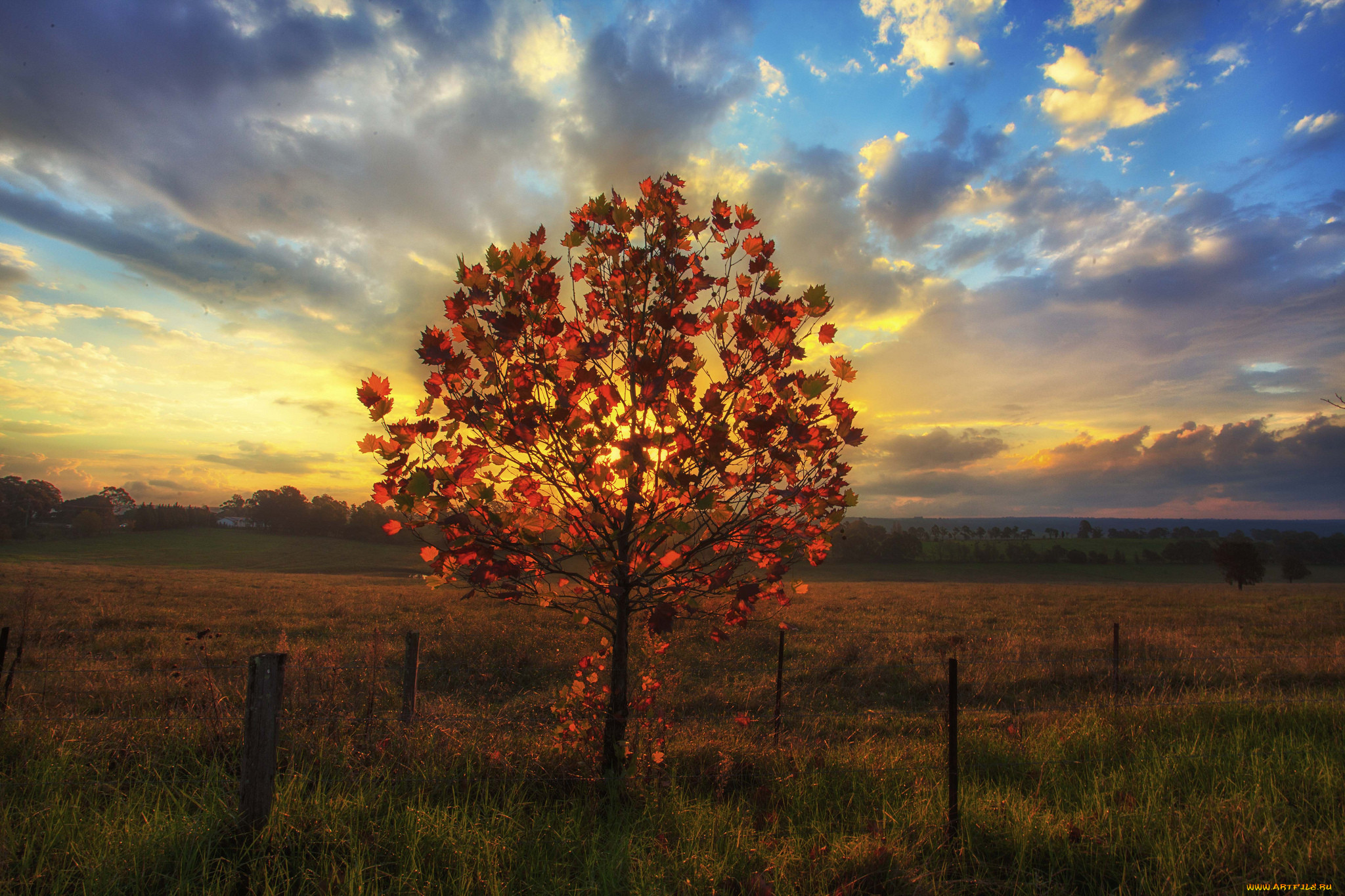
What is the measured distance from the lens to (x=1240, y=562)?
44.1 m

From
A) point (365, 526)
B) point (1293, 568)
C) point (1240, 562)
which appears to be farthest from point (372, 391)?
point (365, 526)

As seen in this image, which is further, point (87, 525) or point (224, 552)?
point (87, 525)

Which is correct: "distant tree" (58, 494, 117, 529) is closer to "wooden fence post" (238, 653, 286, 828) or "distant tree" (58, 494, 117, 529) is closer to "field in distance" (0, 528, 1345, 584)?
"field in distance" (0, 528, 1345, 584)

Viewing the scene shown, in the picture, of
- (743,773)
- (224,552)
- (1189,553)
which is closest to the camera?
(743,773)

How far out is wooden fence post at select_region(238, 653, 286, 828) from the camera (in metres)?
3.59

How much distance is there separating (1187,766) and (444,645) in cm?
1253

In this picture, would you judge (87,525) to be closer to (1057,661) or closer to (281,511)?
(281,511)

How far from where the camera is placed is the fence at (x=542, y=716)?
3.62 metres

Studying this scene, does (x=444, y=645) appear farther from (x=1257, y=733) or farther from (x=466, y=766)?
(x=1257, y=733)

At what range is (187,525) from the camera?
73.9m

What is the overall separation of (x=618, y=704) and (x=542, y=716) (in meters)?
4.04

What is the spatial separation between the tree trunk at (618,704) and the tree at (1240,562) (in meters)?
57.7

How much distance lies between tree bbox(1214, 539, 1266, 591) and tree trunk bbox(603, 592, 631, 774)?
57.7m

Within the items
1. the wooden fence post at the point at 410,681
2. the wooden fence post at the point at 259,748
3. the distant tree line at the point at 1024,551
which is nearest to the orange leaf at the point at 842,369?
the wooden fence post at the point at 259,748
